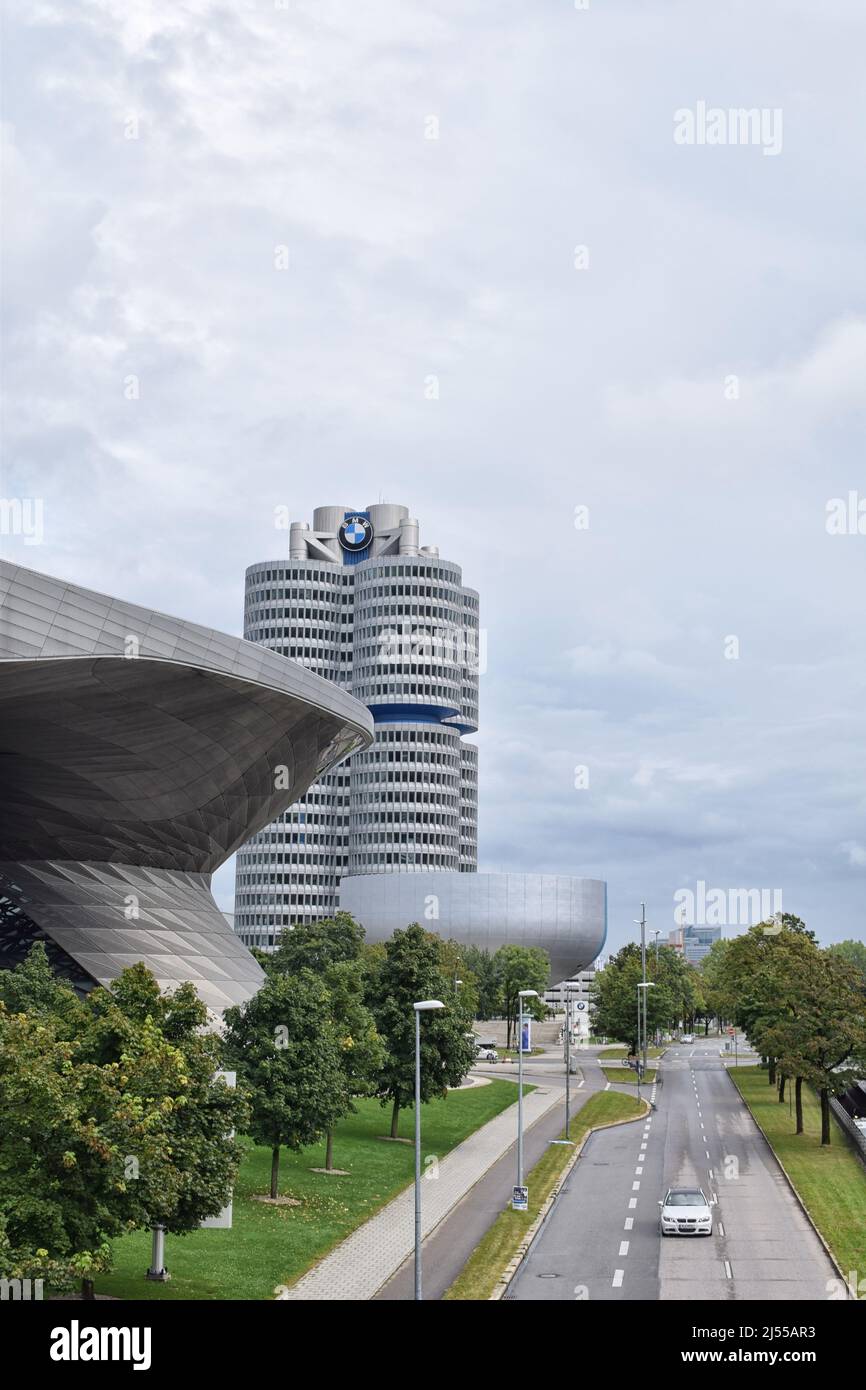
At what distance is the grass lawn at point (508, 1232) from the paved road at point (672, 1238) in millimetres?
691

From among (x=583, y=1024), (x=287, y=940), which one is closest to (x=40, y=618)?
(x=287, y=940)

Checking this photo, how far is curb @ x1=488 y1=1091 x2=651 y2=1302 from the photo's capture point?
3581cm

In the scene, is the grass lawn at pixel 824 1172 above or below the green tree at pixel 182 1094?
below

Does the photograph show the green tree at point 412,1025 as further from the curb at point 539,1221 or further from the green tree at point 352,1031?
the curb at point 539,1221

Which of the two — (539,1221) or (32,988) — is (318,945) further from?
(539,1221)

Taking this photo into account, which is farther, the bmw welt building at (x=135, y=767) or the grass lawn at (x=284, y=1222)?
the bmw welt building at (x=135, y=767)

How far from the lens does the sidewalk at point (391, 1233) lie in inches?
1383

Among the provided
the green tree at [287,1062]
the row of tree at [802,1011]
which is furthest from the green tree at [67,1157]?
the row of tree at [802,1011]

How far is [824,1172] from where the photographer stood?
54.7 m

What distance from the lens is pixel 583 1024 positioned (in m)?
159

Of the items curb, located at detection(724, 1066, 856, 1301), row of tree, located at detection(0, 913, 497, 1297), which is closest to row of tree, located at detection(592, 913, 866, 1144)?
curb, located at detection(724, 1066, 856, 1301)

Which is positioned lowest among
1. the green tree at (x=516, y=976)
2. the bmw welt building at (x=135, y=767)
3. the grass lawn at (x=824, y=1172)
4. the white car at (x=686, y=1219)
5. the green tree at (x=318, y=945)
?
the grass lawn at (x=824, y=1172)

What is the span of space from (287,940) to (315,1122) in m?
55.9
